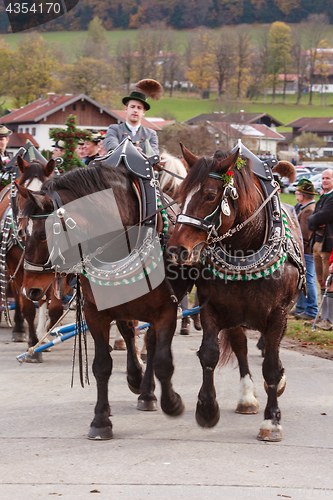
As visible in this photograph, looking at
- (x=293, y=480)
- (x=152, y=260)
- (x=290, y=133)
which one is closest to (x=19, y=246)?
(x=152, y=260)

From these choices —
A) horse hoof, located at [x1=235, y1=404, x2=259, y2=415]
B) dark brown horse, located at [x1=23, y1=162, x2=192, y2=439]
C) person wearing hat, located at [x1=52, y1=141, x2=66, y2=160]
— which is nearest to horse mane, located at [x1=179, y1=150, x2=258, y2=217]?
dark brown horse, located at [x1=23, y1=162, x2=192, y2=439]

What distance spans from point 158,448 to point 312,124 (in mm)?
80489

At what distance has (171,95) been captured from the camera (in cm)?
9650

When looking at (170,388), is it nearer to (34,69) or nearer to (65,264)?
(65,264)

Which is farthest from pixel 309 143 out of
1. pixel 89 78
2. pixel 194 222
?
pixel 194 222

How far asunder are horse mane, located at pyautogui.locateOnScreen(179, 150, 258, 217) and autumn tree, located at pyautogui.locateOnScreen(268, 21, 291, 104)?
10312 cm

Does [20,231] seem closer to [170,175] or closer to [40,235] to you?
[170,175]

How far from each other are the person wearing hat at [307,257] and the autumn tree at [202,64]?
90.2m

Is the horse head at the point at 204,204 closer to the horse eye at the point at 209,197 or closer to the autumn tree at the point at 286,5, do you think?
the horse eye at the point at 209,197

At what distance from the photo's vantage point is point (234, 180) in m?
4.16

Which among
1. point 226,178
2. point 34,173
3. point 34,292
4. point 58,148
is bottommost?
point 34,292

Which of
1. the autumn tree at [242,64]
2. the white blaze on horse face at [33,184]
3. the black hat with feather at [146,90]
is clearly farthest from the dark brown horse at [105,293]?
the autumn tree at [242,64]

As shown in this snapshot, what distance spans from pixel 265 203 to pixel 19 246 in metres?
3.93

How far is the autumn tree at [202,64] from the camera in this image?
97438mm
